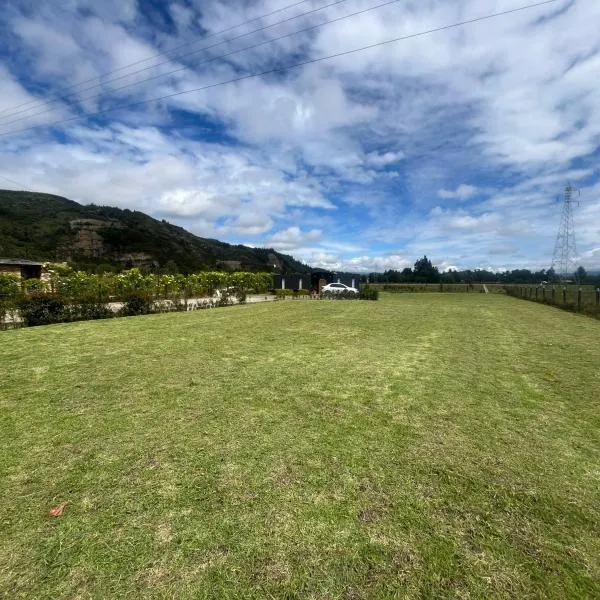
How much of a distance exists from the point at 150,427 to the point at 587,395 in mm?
5709

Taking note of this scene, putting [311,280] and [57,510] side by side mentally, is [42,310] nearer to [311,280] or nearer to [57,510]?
[57,510]

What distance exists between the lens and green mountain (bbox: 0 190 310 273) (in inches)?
2594

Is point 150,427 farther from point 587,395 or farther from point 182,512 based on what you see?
point 587,395

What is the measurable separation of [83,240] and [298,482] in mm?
91853

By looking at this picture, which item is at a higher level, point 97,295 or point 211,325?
point 97,295

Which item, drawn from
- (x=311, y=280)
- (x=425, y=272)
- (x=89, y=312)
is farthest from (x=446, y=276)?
(x=89, y=312)

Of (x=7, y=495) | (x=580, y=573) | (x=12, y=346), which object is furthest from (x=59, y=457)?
(x=12, y=346)

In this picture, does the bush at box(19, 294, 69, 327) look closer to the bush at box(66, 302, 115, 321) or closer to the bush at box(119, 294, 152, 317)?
the bush at box(66, 302, 115, 321)

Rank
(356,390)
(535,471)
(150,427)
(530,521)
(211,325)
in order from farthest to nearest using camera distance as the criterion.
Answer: (211,325), (356,390), (150,427), (535,471), (530,521)

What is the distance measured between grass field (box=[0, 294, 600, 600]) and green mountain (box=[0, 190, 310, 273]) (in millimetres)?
59840

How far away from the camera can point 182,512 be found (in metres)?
2.33

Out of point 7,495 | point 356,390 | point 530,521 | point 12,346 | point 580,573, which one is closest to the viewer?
point 580,573

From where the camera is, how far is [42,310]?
10922 mm

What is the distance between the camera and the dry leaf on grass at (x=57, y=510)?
7.54 feet
